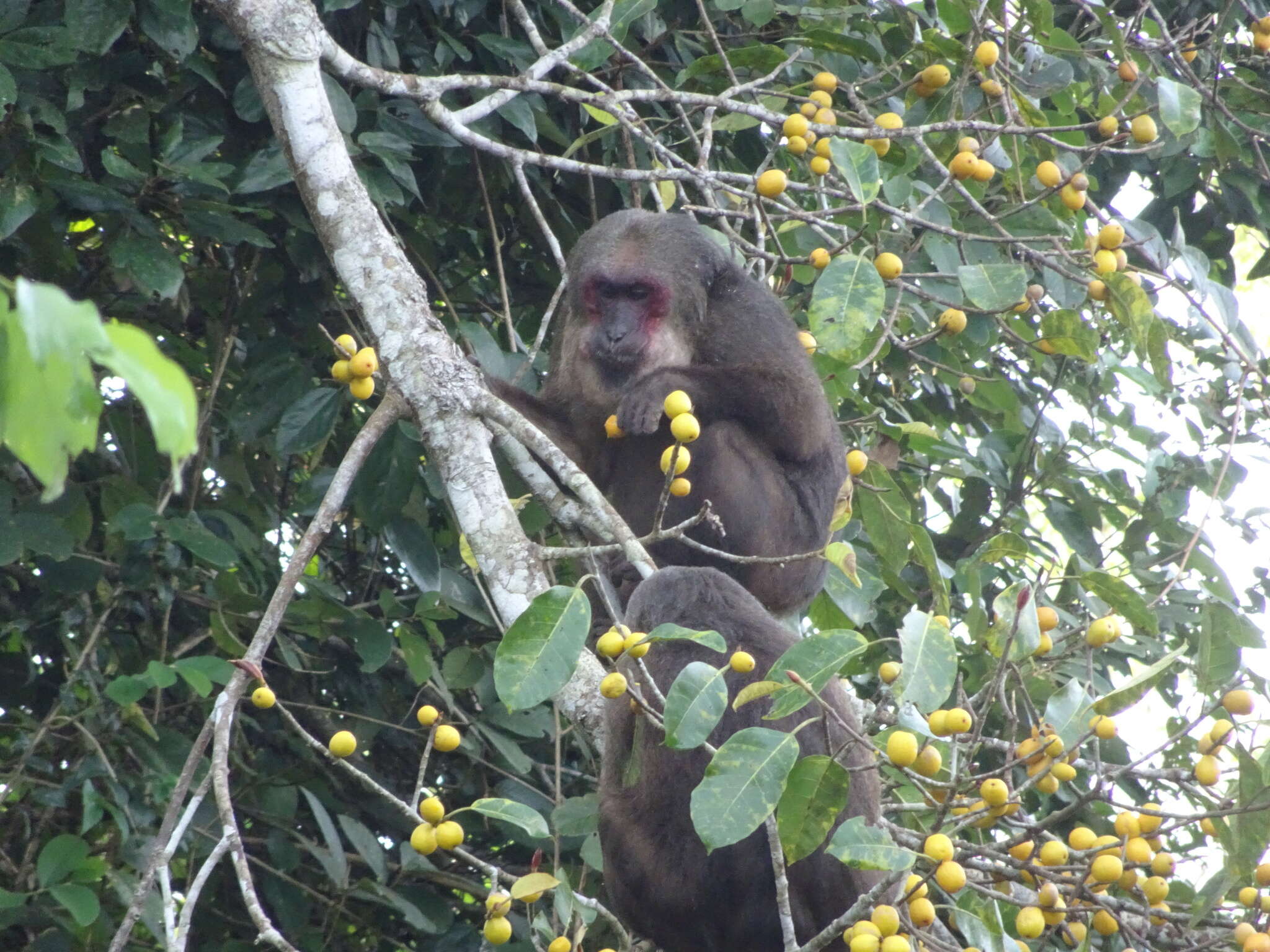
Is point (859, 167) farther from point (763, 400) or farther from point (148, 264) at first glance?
point (148, 264)

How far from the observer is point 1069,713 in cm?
251

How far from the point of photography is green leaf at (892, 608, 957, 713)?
90.0 inches

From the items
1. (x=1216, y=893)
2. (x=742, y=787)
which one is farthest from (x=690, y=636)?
(x=1216, y=893)

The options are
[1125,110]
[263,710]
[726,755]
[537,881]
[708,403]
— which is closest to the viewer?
[726,755]

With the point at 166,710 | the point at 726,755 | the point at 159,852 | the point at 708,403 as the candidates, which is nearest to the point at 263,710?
the point at 166,710

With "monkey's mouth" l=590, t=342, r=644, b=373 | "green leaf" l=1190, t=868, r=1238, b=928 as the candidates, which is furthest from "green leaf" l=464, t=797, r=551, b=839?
"monkey's mouth" l=590, t=342, r=644, b=373

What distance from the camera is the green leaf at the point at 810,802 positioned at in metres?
2.31

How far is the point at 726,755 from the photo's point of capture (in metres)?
2.23

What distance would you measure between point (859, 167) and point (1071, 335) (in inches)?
37.7

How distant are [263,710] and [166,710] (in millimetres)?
351

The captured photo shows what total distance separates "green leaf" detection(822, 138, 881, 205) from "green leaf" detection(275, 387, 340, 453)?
70.9 inches

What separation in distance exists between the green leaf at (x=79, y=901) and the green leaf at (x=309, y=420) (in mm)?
1397

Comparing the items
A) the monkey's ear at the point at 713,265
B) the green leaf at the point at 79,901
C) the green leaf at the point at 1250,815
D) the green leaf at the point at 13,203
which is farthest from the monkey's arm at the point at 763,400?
the green leaf at the point at 79,901

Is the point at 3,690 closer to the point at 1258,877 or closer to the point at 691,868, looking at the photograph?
the point at 691,868
